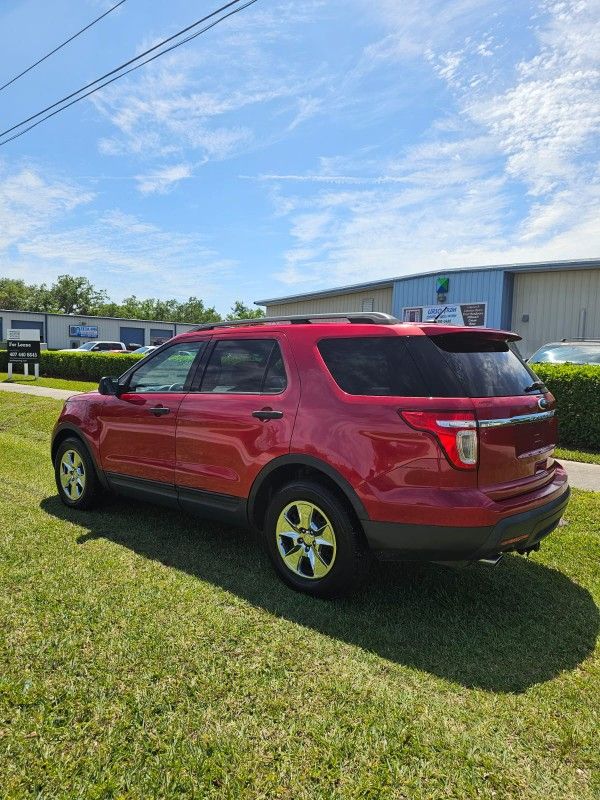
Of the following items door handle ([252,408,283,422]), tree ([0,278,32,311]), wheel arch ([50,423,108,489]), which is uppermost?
tree ([0,278,32,311])

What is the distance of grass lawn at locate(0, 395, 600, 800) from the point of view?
211cm

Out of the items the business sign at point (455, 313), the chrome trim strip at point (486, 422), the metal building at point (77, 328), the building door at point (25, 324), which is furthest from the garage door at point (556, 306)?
the building door at point (25, 324)

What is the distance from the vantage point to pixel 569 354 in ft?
34.5

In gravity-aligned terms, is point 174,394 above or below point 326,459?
above

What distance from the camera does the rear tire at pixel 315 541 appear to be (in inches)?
130

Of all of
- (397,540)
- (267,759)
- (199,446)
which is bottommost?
(267,759)

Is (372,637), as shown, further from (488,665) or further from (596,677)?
(596,677)

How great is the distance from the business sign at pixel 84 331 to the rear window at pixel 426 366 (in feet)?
175

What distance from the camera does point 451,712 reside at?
247cm

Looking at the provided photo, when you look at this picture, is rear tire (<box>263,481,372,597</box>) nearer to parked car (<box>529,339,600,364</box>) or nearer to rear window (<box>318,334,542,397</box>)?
rear window (<box>318,334,542,397</box>)

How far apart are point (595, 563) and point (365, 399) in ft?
7.78

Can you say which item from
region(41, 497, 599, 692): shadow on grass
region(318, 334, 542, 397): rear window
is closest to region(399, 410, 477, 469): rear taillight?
region(318, 334, 542, 397): rear window

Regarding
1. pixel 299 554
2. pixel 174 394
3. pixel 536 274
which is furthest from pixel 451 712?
pixel 536 274

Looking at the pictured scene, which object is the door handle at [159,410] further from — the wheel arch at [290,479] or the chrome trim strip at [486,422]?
the chrome trim strip at [486,422]
